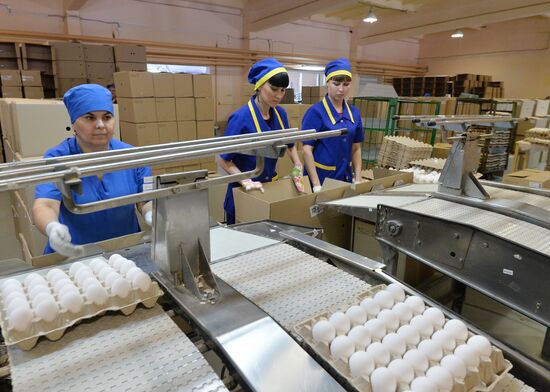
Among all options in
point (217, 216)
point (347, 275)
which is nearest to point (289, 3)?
point (217, 216)

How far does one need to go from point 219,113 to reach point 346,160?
5054mm

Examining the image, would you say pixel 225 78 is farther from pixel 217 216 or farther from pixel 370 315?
pixel 370 315

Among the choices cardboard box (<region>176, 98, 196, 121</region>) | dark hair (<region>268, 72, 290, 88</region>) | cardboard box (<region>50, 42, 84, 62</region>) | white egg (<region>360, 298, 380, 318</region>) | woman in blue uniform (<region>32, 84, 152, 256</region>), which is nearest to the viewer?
white egg (<region>360, 298, 380, 318</region>)

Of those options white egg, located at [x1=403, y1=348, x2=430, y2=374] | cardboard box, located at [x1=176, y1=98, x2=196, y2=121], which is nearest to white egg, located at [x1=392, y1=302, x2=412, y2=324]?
white egg, located at [x1=403, y1=348, x2=430, y2=374]

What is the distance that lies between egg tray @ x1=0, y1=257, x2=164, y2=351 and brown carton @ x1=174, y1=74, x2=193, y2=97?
3987 mm

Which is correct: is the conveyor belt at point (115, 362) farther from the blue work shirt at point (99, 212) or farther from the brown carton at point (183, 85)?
the brown carton at point (183, 85)

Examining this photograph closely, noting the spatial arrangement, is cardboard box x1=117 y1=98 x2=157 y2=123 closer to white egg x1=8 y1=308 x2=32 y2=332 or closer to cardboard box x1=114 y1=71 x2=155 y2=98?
cardboard box x1=114 y1=71 x2=155 y2=98

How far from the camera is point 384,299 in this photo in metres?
0.88

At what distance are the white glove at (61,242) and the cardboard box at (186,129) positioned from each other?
3727 millimetres

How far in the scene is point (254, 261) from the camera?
1194 millimetres

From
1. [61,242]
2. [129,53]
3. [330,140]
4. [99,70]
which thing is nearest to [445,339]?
[61,242]

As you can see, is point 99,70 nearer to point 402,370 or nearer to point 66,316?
point 66,316

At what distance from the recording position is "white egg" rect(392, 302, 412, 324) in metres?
0.83

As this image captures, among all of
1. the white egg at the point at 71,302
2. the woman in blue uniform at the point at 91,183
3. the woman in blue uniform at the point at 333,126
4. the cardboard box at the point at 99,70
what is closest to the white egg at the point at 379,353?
the white egg at the point at 71,302
